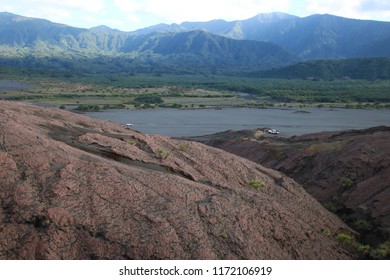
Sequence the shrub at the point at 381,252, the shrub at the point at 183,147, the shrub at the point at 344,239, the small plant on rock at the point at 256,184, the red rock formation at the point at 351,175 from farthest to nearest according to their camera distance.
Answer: the shrub at the point at 183,147, the red rock formation at the point at 351,175, the small plant on rock at the point at 256,184, the shrub at the point at 344,239, the shrub at the point at 381,252

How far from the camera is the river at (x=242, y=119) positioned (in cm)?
6731

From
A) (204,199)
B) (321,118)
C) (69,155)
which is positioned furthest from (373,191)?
(321,118)

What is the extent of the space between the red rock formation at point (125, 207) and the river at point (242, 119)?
144 feet

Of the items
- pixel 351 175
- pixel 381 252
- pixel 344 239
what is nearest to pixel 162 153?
pixel 344 239

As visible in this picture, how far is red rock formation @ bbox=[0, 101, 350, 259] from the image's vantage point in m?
12.1

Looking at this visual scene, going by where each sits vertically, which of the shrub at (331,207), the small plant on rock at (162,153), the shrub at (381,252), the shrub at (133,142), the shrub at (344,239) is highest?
the shrub at (133,142)

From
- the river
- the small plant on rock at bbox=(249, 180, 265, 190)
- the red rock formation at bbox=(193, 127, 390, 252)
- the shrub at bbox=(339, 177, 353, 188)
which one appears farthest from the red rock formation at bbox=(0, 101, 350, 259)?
the river

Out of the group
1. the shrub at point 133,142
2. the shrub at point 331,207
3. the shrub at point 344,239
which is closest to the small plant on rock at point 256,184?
the shrub at point 344,239

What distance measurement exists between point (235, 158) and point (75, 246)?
1013 cm

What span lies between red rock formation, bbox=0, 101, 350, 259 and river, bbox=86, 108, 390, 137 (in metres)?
43.8

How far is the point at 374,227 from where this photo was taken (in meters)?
18.6

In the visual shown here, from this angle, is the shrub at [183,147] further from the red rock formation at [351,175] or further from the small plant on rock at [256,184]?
the red rock formation at [351,175]

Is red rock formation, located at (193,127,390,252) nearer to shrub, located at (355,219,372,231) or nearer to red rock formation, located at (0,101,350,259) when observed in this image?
shrub, located at (355,219,372,231)

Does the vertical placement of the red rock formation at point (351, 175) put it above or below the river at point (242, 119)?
above
